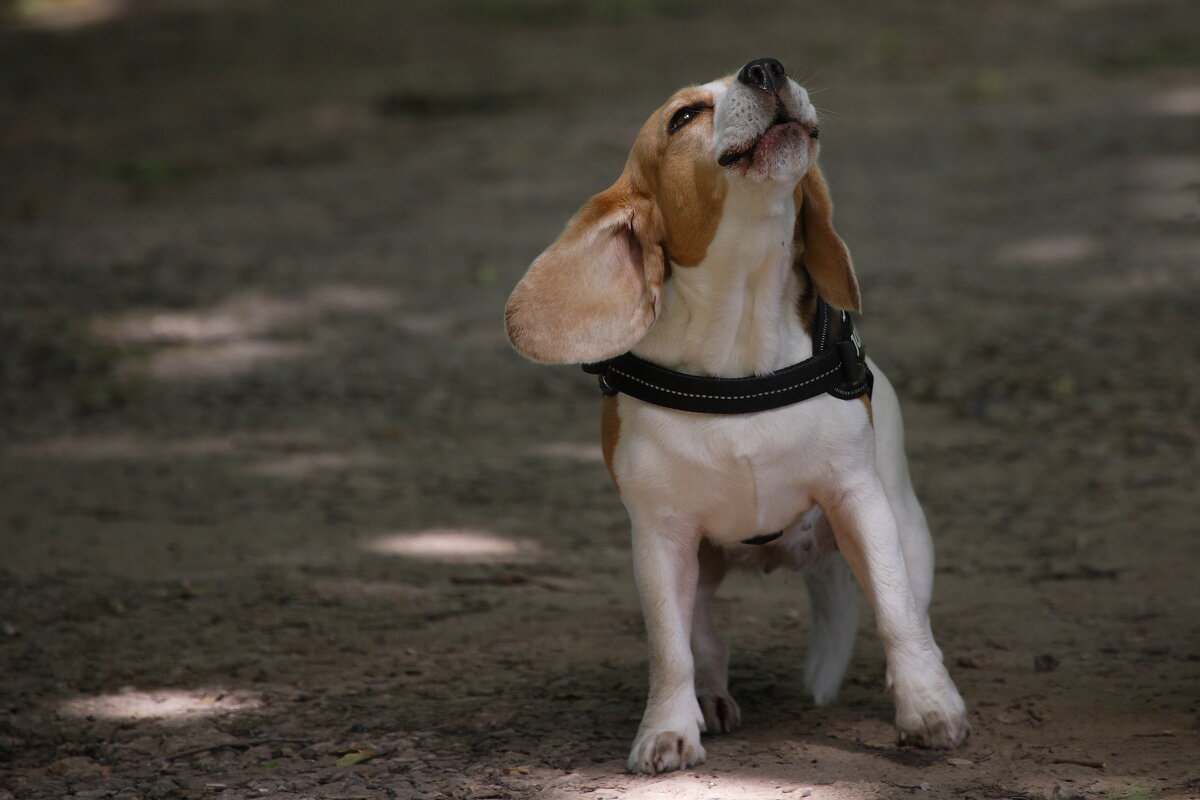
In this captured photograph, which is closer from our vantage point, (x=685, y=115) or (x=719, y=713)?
(x=685, y=115)

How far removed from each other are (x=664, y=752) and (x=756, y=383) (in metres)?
0.85

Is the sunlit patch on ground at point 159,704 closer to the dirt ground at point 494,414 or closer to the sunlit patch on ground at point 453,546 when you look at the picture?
the dirt ground at point 494,414

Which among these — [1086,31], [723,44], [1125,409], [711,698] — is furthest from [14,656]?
[1086,31]

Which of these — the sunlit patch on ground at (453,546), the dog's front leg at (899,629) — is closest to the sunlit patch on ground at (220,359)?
the sunlit patch on ground at (453,546)

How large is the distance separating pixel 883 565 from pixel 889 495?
10.5 inches

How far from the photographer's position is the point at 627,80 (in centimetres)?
1245

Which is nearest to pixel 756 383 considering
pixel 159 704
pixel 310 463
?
pixel 159 704

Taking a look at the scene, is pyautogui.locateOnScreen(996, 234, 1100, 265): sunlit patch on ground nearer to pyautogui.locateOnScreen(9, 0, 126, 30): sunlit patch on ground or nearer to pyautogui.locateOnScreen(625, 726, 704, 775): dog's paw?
pyautogui.locateOnScreen(625, 726, 704, 775): dog's paw

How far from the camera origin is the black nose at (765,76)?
310cm

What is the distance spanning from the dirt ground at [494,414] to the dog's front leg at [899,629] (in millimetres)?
82

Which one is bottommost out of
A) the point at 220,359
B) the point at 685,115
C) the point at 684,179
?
the point at 220,359

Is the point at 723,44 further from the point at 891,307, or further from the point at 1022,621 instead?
the point at 1022,621

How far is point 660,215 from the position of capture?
3326 millimetres

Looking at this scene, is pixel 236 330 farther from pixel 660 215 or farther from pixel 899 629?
pixel 899 629
